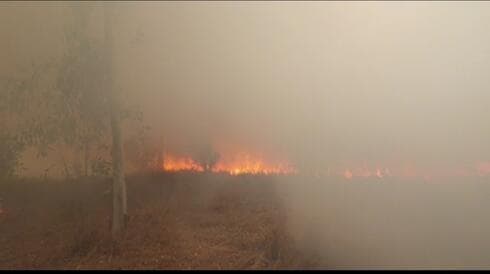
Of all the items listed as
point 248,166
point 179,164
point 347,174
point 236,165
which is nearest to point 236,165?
point 236,165

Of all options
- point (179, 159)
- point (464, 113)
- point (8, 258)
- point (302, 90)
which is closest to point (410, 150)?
point (464, 113)

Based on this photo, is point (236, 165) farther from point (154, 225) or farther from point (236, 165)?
point (154, 225)

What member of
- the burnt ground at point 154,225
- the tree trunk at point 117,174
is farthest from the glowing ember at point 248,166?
the tree trunk at point 117,174

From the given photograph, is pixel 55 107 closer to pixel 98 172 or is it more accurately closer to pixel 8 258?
pixel 98 172

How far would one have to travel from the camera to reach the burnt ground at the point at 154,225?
12328mm

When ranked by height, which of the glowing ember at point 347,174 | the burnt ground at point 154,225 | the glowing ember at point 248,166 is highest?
the glowing ember at point 248,166

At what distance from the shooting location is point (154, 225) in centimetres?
1342

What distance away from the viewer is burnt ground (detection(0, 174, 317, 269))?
12.3 m

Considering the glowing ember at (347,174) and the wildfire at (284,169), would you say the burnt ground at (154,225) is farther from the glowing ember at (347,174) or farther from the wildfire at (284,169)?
the glowing ember at (347,174)

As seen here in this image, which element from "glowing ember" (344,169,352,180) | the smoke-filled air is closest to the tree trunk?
the smoke-filled air

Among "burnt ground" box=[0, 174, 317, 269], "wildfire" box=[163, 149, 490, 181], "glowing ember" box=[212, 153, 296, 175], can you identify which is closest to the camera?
"burnt ground" box=[0, 174, 317, 269]

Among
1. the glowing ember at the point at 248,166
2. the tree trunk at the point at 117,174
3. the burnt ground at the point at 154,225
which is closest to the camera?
the burnt ground at the point at 154,225

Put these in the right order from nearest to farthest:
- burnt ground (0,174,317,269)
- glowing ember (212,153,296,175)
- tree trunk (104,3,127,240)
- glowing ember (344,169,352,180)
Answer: burnt ground (0,174,317,269) < tree trunk (104,3,127,240) < glowing ember (344,169,352,180) < glowing ember (212,153,296,175)

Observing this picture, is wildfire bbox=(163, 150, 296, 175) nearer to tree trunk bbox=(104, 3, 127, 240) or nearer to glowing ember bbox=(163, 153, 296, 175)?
glowing ember bbox=(163, 153, 296, 175)
